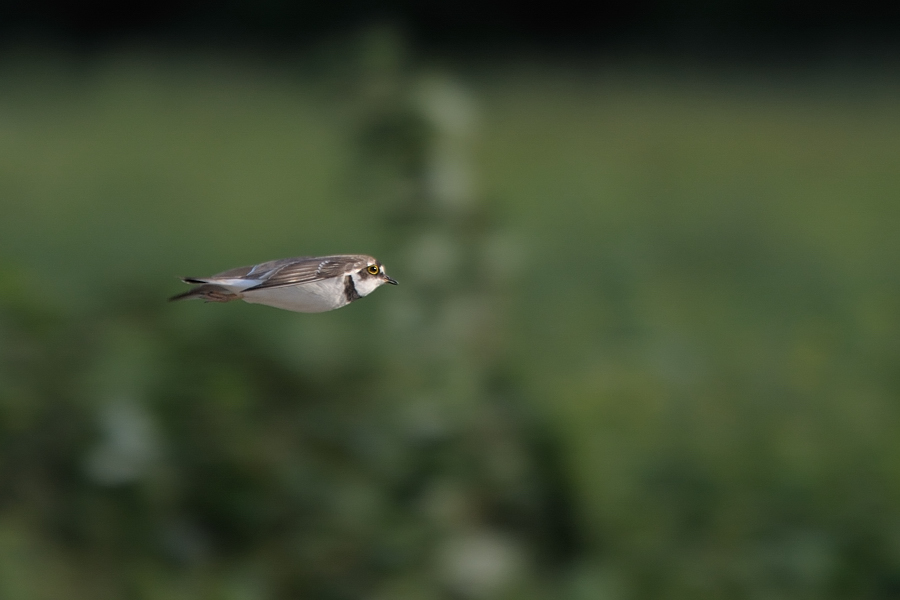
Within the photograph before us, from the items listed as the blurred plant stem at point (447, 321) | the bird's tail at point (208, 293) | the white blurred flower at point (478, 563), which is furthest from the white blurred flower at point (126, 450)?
the bird's tail at point (208, 293)

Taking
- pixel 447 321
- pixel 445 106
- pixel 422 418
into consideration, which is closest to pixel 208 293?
pixel 445 106

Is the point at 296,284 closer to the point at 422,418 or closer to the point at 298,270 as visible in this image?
the point at 298,270

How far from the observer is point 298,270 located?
3.11 ft

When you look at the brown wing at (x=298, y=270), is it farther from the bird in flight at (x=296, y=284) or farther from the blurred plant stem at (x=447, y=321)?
the blurred plant stem at (x=447, y=321)

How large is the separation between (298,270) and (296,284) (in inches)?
0.7

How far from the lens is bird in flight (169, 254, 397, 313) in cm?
93

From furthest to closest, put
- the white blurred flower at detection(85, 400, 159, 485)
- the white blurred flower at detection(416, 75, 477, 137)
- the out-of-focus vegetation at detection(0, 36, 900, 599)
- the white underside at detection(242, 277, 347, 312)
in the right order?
the white blurred flower at detection(85, 400, 159, 485) < the out-of-focus vegetation at detection(0, 36, 900, 599) < the white blurred flower at detection(416, 75, 477, 137) < the white underside at detection(242, 277, 347, 312)

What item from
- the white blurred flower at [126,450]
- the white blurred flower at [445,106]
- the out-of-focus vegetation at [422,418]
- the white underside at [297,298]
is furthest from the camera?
the white blurred flower at [126,450]

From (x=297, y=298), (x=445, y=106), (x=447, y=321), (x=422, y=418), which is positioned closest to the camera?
(x=297, y=298)

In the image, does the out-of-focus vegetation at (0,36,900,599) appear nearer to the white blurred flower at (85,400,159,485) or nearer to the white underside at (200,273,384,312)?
the white blurred flower at (85,400,159,485)

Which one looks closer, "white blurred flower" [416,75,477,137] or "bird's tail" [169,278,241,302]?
"bird's tail" [169,278,241,302]

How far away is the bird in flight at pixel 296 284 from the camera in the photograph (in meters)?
0.93

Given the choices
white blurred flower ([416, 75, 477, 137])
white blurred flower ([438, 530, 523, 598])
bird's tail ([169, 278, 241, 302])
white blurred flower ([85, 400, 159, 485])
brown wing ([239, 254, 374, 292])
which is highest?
brown wing ([239, 254, 374, 292])

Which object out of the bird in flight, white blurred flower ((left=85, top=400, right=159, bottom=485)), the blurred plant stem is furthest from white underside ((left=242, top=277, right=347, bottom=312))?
white blurred flower ((left=85, top=400, right=159, bottom=485))
